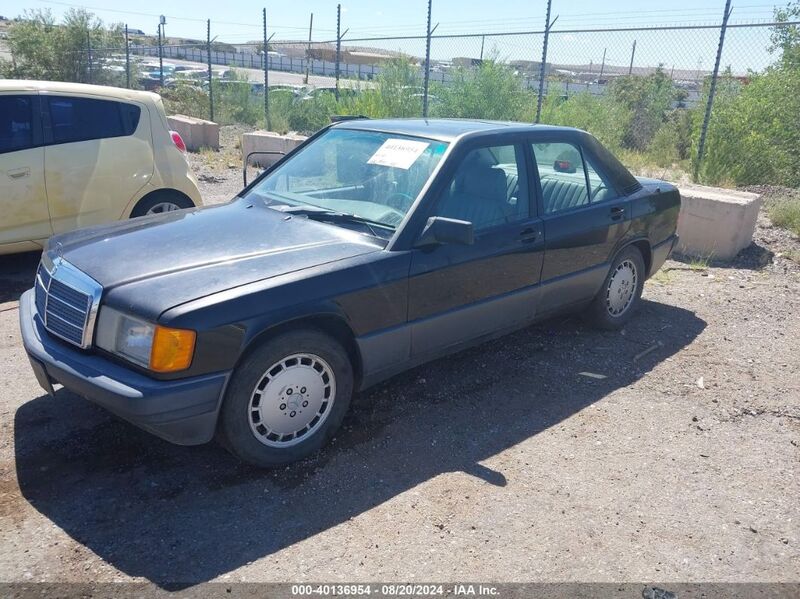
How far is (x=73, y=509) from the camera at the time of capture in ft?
10.2

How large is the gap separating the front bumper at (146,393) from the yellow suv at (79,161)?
3.27m

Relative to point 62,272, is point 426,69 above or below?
above

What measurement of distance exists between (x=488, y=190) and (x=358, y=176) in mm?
829

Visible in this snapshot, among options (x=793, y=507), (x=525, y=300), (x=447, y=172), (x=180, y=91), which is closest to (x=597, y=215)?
(x=525, y=300)

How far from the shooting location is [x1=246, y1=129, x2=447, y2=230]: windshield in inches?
157

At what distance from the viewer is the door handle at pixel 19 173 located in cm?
583

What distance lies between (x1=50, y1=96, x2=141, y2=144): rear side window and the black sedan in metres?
2.59

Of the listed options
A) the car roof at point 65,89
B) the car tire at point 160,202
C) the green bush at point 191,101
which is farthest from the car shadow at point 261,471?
the green bush at point 191,101

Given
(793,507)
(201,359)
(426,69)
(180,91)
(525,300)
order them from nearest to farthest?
(201,359), (793,507), (525,300), (426,69), (180,91)

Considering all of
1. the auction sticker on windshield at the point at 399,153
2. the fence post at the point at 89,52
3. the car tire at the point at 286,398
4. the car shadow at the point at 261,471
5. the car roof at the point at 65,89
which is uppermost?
the fence post at the point at 89,52

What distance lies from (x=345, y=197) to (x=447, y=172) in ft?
2.13

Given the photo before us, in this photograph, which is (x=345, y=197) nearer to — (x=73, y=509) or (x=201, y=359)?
(x=201, y=359)

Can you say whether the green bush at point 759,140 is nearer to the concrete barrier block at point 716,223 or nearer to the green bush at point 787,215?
the green bush at point 787,215

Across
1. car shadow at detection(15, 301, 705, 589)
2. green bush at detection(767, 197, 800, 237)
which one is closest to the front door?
car shadow at detection(15, 301, 705, 589)
